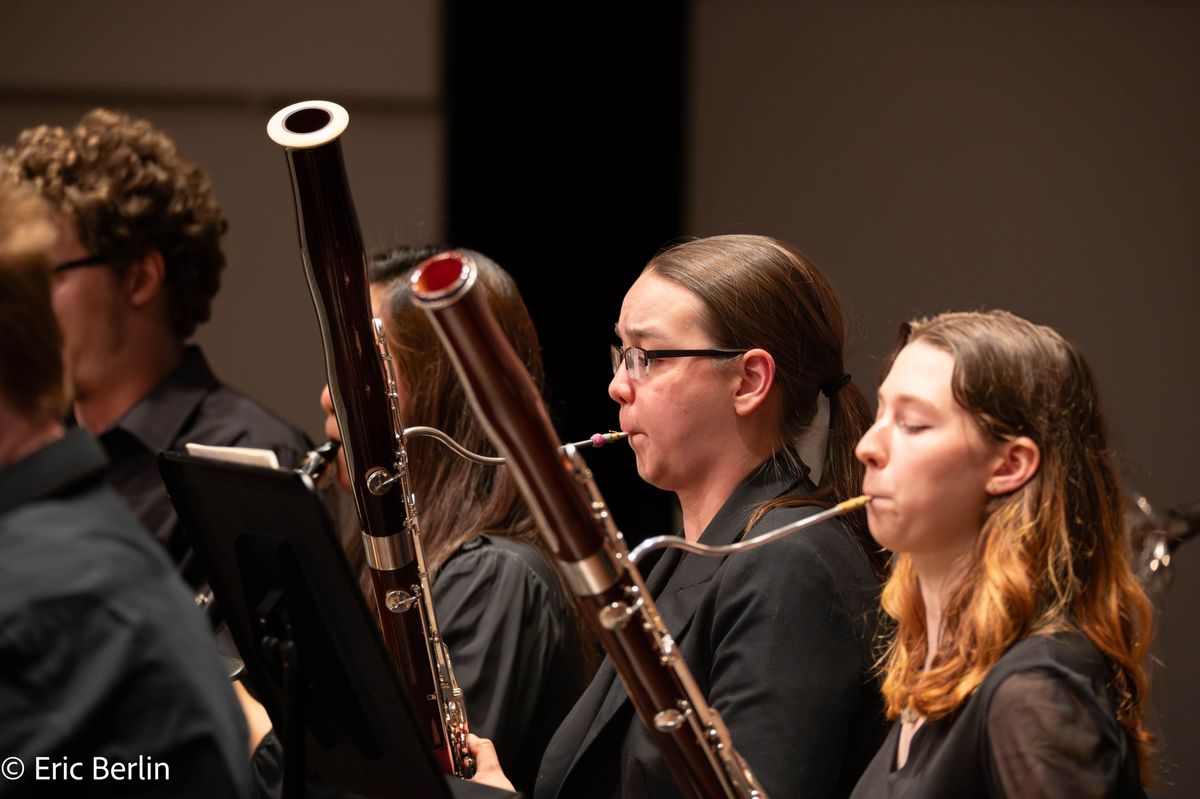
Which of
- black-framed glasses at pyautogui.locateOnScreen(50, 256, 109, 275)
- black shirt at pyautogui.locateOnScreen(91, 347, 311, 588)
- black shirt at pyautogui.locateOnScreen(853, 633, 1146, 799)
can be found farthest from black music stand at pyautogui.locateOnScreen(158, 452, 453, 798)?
black-framed glasses at pyautogui.locateOnScreen(50, 256, 109, 275)

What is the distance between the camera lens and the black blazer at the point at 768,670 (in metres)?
1.44

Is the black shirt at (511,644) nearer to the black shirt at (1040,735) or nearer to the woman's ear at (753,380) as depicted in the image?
the woman's ear at (753,380)

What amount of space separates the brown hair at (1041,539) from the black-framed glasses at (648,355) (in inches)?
15.5

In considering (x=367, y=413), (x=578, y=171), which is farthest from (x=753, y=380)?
(x=578, y=171)

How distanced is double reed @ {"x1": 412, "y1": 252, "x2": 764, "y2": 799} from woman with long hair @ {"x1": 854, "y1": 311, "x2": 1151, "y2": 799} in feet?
0.60

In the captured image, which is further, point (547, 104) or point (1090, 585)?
point (547, 104)

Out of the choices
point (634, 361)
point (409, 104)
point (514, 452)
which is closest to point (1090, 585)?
point (514, 452)

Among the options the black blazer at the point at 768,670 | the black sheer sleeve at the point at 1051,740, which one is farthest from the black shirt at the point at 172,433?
the black sheer sleeve at the point at 1051,740

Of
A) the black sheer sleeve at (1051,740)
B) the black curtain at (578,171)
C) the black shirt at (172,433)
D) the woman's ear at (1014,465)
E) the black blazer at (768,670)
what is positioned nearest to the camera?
the black sheer sleeve at (1051,740)

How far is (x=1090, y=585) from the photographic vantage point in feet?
3.90

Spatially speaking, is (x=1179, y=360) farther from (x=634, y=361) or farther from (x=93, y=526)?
A: (x=93, y=526)

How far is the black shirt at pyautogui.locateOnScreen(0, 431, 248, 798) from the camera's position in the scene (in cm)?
88

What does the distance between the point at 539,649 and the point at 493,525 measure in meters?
0.21

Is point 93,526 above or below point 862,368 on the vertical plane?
above
